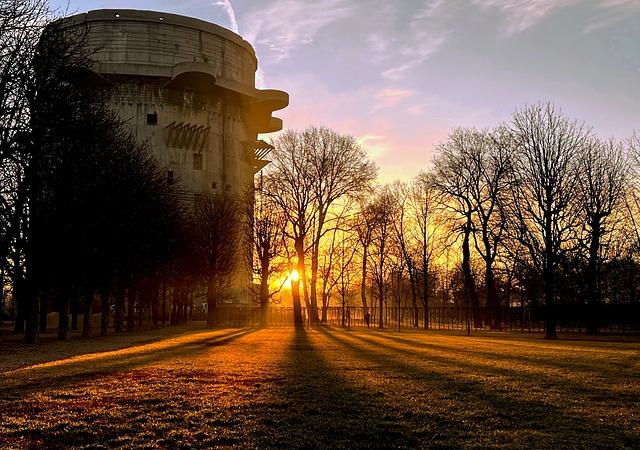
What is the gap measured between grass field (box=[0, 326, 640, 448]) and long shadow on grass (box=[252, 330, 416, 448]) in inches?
0.8

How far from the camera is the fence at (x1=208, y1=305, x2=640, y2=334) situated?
3869 centimetres

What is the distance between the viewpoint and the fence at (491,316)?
3869 cm

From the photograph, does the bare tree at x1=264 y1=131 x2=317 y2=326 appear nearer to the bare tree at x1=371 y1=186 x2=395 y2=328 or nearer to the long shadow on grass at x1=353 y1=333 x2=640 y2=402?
the bare tree at x1=371 y1=186 x2=395 y2=328

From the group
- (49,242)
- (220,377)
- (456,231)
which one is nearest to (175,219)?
(49,242)

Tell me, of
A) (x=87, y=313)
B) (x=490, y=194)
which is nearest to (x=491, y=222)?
(x=490, y=194)

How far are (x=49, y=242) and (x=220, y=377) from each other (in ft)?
53.4

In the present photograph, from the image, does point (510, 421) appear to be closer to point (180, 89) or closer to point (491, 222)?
point (491, 222)

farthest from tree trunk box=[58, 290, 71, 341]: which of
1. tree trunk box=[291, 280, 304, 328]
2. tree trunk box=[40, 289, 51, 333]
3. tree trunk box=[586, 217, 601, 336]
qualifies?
tree trunk box=[586, 217, 601, 336]

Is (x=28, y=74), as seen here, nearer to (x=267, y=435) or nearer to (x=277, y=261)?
(x=267, y=435)

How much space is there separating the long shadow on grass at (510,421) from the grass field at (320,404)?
2cm

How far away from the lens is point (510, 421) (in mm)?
9281

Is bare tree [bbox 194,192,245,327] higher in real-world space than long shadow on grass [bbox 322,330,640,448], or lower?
higher

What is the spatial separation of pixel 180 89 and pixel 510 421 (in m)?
71.7

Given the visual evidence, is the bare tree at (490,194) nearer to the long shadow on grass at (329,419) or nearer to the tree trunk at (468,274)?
the tree trunk at (468,274)
